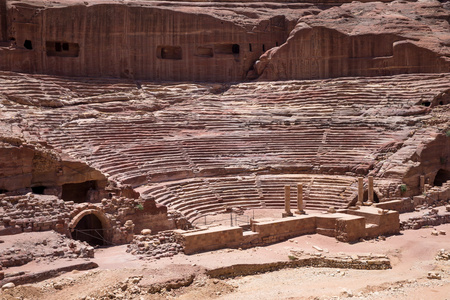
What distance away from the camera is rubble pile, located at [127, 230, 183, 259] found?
1549cm

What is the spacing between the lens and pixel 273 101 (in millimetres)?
33031

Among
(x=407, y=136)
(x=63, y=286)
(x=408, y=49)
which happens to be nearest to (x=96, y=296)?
(x=63, y=286)

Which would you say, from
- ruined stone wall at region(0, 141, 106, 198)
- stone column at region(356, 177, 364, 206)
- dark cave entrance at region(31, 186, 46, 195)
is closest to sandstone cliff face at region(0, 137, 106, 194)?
ruined stone wall at region(0, 141, 106, 198)

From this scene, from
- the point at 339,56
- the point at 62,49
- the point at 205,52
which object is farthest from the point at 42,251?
the point at 339,56

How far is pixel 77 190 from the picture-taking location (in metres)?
21.4

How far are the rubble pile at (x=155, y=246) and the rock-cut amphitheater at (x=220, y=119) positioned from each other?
191 millimetres

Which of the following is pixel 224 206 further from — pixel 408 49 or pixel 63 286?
pixel 408 49

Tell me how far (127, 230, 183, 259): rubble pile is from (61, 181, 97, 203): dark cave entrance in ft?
17.8

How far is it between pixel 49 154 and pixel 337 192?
13062 millimetres

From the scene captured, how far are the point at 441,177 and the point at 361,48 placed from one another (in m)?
11.6

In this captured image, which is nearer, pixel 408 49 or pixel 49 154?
pixel 49 154

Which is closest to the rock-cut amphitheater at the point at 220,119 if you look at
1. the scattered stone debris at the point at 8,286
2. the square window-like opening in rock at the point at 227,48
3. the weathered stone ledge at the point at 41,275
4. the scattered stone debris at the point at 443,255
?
the square window-like opening in rock at the point at 227,48

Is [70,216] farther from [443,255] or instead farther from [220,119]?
[220,119]

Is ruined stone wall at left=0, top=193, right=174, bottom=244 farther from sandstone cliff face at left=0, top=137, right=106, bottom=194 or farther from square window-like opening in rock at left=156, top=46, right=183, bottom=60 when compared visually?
square window-like opening in rock at left=156, top=46, right=183, bottom=60
